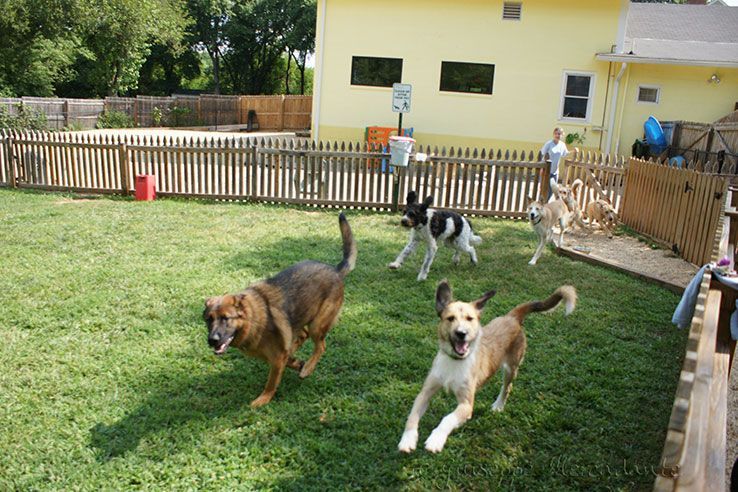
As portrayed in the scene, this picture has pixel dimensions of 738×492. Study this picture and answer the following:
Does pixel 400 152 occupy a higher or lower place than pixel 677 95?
lower

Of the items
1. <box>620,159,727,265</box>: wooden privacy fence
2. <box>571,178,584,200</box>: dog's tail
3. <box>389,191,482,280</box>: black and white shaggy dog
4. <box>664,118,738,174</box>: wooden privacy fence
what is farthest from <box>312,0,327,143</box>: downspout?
<box>389,191,482,280</box>: black and white shaggy dog

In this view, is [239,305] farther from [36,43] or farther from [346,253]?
[36,43]

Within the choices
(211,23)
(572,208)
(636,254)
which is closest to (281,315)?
(636,254)

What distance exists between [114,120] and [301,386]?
30.1 metres

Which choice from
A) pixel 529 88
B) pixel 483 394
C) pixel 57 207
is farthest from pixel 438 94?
pixel 483 394

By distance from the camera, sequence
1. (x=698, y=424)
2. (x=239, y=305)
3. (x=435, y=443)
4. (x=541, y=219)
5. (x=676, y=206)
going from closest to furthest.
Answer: (x=698, y=424) → (x=435, y=443) → (x=239, y=305) → (x=541, y=219) → (x=676, y=206)

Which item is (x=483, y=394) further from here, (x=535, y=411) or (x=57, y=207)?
(x=57, y=207)

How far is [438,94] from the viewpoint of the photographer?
20094mm

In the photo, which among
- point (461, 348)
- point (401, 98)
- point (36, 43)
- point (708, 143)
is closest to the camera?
point (461, 348)

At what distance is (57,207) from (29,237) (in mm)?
2645

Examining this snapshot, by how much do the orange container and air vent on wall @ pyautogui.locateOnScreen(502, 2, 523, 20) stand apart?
526 inches

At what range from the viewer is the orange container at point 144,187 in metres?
11.8

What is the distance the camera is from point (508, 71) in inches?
771

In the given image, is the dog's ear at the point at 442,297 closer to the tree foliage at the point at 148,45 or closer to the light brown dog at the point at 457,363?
the light brown dog at the point at 457,363
